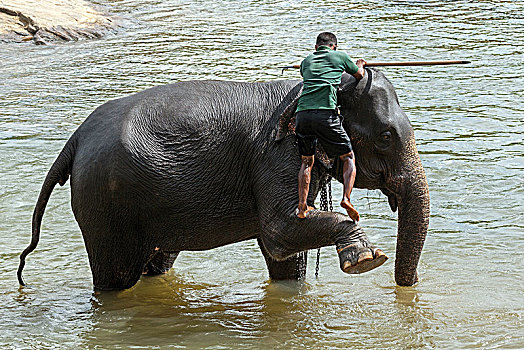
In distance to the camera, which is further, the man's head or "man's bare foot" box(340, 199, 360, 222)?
the man's head

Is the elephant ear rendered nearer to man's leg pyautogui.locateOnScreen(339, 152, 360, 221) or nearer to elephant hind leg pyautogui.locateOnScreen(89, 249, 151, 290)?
man's leg pyautogui.locateOnScreen(339, 152, 360, 221)

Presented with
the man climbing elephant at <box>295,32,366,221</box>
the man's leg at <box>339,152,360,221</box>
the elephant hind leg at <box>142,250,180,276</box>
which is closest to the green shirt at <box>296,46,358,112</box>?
the man climbing elephant at <box>295,32,366,221</box>

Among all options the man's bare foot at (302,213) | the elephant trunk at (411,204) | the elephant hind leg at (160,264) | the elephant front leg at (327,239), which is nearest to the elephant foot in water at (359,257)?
the elephant front leg at (327,239)

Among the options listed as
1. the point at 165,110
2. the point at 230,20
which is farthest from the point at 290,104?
the point at 230,20

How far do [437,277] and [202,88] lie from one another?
2.25m

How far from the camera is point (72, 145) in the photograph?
5883 millimetres

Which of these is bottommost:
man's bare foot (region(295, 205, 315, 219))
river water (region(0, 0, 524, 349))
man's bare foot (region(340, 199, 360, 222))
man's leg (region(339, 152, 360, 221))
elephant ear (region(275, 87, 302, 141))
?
river water (region(0, 0, 524, 349))

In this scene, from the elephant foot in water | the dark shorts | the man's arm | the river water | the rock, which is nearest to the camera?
the elephant foot in water

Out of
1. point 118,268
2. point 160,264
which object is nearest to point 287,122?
point 118,268

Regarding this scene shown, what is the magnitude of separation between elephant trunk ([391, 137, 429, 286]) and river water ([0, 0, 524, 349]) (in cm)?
50

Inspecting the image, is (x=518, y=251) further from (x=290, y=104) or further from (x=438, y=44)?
(x=438, y=44)

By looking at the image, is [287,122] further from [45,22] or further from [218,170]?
[45,22]

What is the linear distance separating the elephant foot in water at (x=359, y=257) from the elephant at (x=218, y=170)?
236 millimetres

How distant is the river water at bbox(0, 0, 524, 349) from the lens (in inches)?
223
